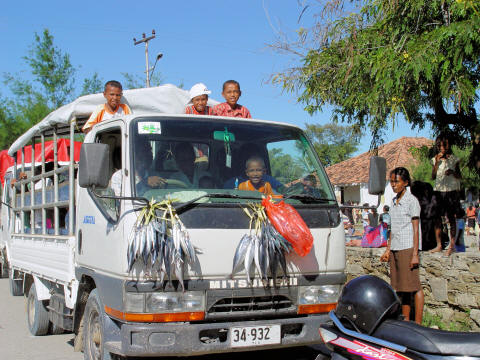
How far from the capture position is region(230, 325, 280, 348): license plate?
13.6 ft

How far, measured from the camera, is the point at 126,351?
398 cm

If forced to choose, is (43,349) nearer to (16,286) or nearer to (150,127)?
(16,286)

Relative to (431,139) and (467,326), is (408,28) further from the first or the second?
(467,326)

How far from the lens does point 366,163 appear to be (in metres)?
42.4

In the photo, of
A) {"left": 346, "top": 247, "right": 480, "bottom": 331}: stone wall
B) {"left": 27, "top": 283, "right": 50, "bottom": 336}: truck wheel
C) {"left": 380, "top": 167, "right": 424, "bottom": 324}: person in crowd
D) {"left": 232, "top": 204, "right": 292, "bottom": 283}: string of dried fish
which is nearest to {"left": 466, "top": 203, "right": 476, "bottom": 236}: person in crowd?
{"left": 346, "top": 247, "right": 480, "bottom": 331}: stone wall

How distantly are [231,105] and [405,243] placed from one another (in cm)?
250

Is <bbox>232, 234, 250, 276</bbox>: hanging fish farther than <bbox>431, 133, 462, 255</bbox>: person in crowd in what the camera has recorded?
No

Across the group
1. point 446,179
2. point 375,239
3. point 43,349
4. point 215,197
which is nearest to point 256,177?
point 215,197

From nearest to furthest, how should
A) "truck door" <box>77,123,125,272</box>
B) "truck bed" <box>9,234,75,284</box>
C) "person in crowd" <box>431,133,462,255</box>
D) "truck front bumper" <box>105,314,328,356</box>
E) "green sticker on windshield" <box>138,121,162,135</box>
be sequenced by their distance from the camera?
"truck front bumper" <box>105,314,328,356</box>
"truck door" <box>77,123,125,272</box>
"green sticker on windshield" <box>138,121,162,135</box>
"truck bed" <box>9,234,75,284</box>
"person in crowd" <box>431,133,462,255</box>

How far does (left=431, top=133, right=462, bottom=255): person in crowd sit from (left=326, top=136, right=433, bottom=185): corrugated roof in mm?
27222

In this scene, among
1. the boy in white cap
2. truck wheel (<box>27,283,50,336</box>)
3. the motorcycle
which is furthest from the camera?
truck wheel (<box>27,283,50,336</box>)

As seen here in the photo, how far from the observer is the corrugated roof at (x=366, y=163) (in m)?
36.8

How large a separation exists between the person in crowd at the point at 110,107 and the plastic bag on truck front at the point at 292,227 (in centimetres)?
232

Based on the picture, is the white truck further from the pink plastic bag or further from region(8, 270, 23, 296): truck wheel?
the pink plastic bag
